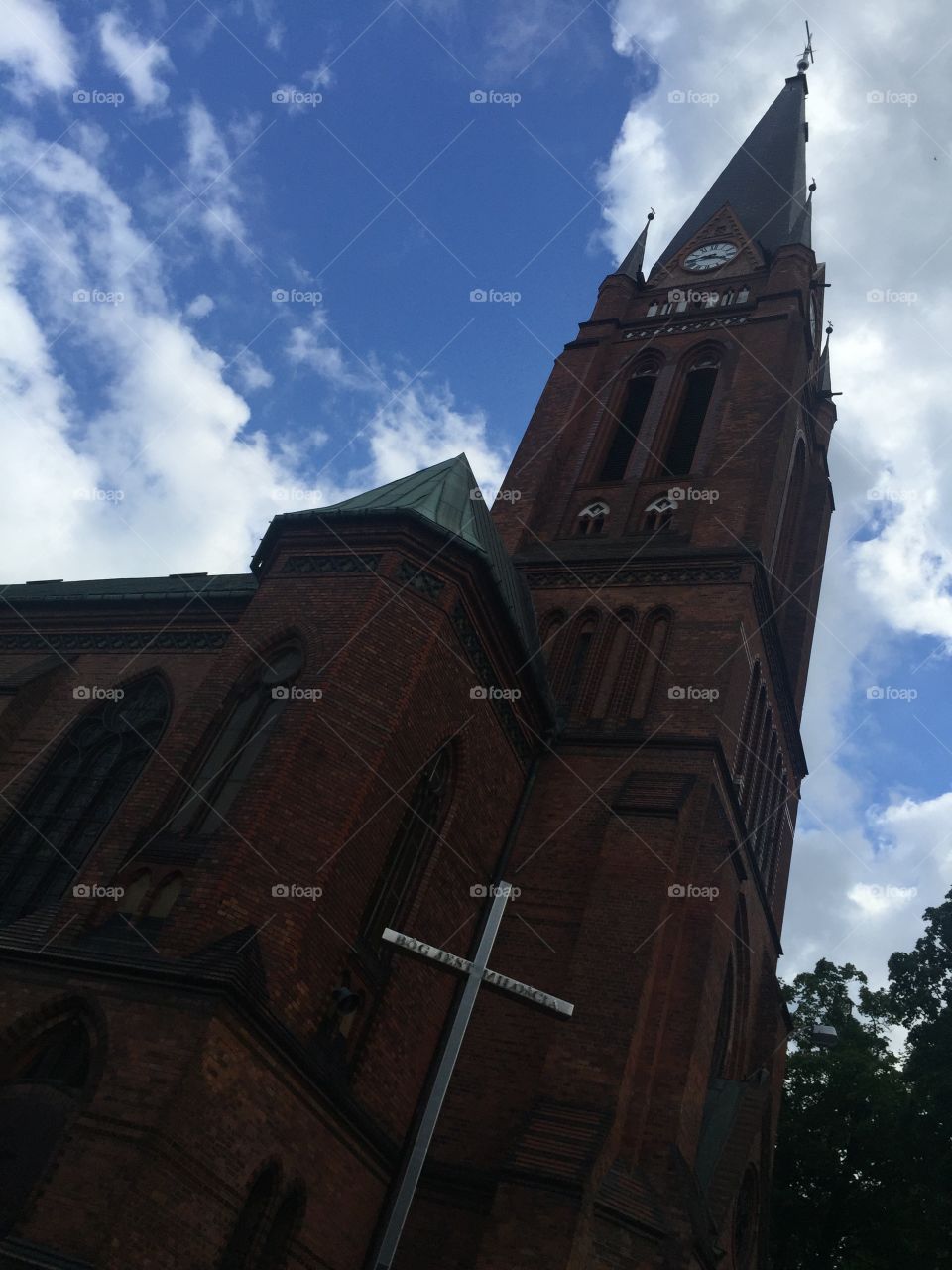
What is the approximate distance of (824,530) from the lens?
2700 cm

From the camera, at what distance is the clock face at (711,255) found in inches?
1135

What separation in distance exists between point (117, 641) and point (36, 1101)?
32.4ft

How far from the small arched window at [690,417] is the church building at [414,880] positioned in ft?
0.88

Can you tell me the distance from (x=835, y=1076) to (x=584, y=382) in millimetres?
17258

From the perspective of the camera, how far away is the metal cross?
8.12 metres

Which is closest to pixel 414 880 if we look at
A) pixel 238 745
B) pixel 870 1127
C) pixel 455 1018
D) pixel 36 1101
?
pixel 238 745

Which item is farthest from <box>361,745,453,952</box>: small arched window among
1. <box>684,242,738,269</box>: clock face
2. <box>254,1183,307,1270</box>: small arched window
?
<box>684,242,738,269</box>: clock face

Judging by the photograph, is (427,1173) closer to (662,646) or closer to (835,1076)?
(662,646)

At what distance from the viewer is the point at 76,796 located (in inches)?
652

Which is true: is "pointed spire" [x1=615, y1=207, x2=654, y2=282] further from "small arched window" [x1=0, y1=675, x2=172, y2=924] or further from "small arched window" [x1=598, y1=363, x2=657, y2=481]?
"small arched window" [x1=0, y1=675, x2=172, y2=924]

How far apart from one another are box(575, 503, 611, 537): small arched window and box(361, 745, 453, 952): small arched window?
8.51m

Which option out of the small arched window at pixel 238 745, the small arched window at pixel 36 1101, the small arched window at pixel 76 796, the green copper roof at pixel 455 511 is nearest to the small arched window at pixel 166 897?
the small arched window at pixel 238 745

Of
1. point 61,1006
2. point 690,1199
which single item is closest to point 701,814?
point 690,1199

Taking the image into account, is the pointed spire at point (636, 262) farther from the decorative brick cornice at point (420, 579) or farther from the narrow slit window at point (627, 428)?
the decorative brick cornice at point (420, 579)
